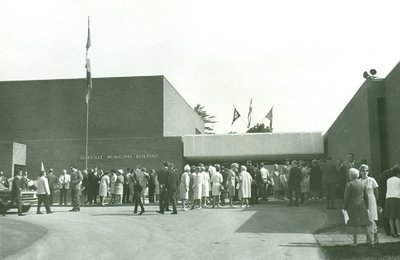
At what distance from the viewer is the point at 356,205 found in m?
11.7

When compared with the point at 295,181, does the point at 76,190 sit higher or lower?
lower

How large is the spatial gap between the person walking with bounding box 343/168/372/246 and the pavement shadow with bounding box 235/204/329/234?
2490mm

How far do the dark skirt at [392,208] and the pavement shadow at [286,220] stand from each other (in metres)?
2.15

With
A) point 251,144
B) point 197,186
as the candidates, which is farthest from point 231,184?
point 251,144

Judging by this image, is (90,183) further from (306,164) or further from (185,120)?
(185,120)

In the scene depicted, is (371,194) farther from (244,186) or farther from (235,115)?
(235,115)

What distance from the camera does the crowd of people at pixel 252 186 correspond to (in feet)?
39.2

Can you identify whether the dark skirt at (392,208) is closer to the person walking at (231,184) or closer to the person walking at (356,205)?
the person walking at (356,205)

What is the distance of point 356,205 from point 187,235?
4257mm

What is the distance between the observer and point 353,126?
2181 centimetres

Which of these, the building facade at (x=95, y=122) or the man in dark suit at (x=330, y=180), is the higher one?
the building facade at (x=95, y=122)

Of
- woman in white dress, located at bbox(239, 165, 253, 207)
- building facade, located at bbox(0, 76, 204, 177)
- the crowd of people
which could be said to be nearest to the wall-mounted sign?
building facade, located at bbox(0, 76, 204, 177)


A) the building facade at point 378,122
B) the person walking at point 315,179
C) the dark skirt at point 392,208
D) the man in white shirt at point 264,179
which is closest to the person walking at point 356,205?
the dark skirt at point 392,208

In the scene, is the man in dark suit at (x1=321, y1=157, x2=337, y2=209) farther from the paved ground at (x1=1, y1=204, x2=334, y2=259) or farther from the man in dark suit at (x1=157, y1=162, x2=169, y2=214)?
the man in dark suit at (x1=157, y1=162, x2=169, y2=214)
